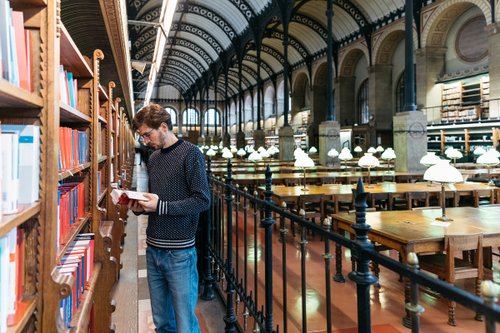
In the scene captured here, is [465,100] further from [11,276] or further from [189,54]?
[189,54]

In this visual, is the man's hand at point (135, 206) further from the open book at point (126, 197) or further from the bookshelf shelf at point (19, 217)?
the bookshelf shelf at point (19, 217)

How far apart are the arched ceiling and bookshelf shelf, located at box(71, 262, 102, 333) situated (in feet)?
34.2

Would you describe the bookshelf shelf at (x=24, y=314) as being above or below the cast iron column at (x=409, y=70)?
below

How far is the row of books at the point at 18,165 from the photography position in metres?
1.08

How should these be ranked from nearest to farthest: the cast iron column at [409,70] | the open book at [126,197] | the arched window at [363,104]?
the open book at [126,197] < the cast iron column at [409,70] < the arched window at [363,104]

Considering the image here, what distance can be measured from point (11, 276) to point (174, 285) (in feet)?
3.00

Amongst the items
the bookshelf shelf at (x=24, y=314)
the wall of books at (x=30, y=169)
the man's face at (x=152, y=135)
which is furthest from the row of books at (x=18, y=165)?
the man's face at (x=152, y=135)

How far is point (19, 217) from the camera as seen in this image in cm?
106

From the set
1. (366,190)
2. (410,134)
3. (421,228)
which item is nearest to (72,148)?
(421,228)

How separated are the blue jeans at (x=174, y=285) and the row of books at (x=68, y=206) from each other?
43 centimetres

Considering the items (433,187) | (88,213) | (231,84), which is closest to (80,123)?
(88,213)

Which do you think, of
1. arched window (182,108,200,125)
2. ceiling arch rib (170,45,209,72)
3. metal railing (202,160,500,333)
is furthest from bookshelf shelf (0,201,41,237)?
arched window (182,108,200,125)

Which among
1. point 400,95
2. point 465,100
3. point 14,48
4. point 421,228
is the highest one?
point 400,95

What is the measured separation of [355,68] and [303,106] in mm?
6657
